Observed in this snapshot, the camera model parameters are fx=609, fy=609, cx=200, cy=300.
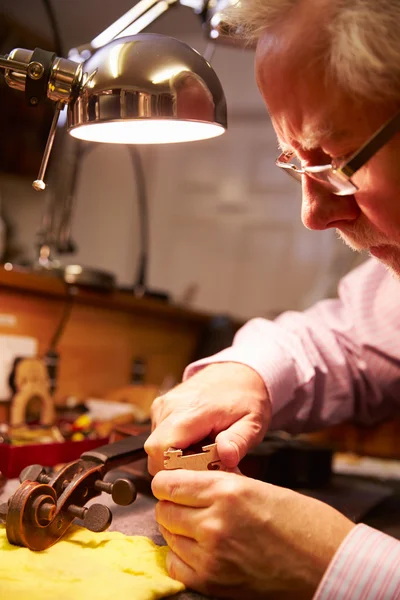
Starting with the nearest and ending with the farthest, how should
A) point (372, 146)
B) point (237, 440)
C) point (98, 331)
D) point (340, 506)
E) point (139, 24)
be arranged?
point (372, 146)
point (237, 440)
point (340, 506)
point (139, 24)
point (98, 331)

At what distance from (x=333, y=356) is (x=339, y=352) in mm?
18

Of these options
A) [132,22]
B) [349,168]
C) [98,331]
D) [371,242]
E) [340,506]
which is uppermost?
[132,22]

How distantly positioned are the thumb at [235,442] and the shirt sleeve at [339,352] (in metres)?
0.20

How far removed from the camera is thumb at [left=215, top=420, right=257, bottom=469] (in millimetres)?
742


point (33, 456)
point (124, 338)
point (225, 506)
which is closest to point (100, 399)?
point (124, 338)

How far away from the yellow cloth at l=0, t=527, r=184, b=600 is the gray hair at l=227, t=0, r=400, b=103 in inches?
22.3

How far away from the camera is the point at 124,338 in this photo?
6.27 feet

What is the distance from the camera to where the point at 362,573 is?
0.60 metres

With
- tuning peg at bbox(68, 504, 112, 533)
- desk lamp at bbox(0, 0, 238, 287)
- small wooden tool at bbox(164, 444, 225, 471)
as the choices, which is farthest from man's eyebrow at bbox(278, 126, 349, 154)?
tuning peg at bbox(68, 504, 112, 533)

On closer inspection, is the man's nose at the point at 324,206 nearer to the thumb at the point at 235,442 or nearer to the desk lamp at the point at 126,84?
the desk lamp at the point at 126,84

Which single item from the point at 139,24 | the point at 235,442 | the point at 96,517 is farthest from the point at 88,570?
the point at 139,24

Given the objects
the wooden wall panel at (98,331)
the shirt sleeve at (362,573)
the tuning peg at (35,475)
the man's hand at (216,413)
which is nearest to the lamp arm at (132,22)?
the wooden wall panel at (98,331)

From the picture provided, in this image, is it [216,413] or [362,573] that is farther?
[216,413]

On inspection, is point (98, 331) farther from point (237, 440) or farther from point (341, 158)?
point (341, 158)
